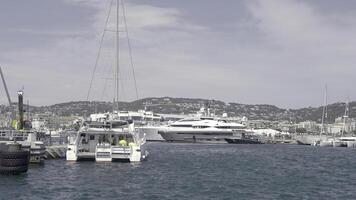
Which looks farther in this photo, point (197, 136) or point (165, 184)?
point (197, 136)

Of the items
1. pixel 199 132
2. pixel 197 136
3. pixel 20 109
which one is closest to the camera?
pixel 20 109

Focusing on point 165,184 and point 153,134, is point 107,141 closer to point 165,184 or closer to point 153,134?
point 165,184

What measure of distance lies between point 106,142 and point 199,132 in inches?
4163

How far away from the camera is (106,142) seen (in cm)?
5331

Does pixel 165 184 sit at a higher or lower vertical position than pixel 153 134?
lower

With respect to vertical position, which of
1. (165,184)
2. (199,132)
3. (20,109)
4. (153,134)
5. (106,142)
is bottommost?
(165,184)

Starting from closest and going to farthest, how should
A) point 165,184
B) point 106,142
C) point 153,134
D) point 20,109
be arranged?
point 165,184
point 20,109
point 106,142
point 153,134

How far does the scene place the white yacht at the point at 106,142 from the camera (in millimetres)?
49312

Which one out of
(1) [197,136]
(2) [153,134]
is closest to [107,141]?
(1) [197,136]

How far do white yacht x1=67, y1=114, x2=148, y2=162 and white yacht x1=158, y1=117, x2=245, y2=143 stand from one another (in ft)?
336

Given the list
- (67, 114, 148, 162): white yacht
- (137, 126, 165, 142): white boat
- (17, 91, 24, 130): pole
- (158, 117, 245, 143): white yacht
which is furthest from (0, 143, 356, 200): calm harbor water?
(137, 126, 165, 142): white boat

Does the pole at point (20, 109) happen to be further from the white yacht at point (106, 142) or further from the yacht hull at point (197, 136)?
the yacht hull at point (197, 136)

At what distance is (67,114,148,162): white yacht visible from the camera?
1941 inches

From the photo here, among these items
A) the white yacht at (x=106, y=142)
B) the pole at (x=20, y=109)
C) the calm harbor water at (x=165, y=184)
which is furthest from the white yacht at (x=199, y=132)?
the calm harbor water at (x=165, y=184)
